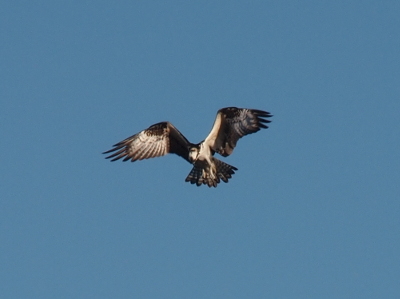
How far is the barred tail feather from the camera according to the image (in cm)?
2697

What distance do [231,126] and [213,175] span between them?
111 cm

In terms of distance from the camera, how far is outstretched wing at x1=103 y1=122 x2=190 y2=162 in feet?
89.8

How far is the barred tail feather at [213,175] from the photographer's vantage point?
2697 cm

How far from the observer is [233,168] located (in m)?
27.0

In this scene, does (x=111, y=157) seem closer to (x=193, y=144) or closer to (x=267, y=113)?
(x=193, y=144)

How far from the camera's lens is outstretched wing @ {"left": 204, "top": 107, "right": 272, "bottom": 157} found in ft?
86.9

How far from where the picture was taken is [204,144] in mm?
26875

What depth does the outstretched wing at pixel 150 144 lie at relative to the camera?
27375 mm

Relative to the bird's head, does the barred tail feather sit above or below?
below

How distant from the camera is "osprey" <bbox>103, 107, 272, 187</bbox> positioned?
87.5 ft

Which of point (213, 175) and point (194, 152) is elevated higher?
point (194, 152)

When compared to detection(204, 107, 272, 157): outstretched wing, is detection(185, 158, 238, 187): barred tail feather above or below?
below

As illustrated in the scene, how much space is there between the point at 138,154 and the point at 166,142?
648 millimetres

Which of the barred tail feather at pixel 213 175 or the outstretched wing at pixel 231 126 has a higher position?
the outstretched wing at pixel 231 126
